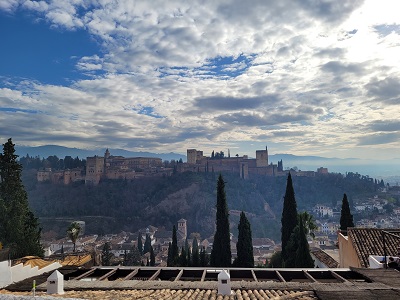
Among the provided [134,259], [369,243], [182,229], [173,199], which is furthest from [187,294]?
[173,199]

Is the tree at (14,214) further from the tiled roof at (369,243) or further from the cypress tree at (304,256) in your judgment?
the tiled roof at (369,243)

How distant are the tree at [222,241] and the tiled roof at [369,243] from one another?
1412cm

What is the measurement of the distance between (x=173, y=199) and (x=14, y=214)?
7938 centimetres

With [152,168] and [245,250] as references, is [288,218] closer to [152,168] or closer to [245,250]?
[245,250]

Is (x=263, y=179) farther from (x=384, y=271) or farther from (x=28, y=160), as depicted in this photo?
(x=384, y=271)

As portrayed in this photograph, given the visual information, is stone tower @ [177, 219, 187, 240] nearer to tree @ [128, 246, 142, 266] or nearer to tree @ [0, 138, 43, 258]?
tree @ [128, 246, 142, 266]

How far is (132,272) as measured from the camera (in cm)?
858

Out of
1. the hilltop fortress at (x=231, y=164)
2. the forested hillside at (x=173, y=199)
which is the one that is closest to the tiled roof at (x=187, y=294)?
the forested hillside at (x=173, y=199)

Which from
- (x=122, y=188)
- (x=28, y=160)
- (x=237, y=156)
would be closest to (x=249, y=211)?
(x=237, y=156)

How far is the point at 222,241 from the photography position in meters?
26.1

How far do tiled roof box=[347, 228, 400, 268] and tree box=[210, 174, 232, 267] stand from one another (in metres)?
14.1

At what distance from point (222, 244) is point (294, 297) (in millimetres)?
20939

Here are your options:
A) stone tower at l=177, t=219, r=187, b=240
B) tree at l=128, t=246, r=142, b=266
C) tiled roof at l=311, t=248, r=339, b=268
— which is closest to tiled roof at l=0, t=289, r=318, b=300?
tiled roof at l=311, t=248, r=339, b=268

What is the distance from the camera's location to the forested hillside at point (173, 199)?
86625 mm
